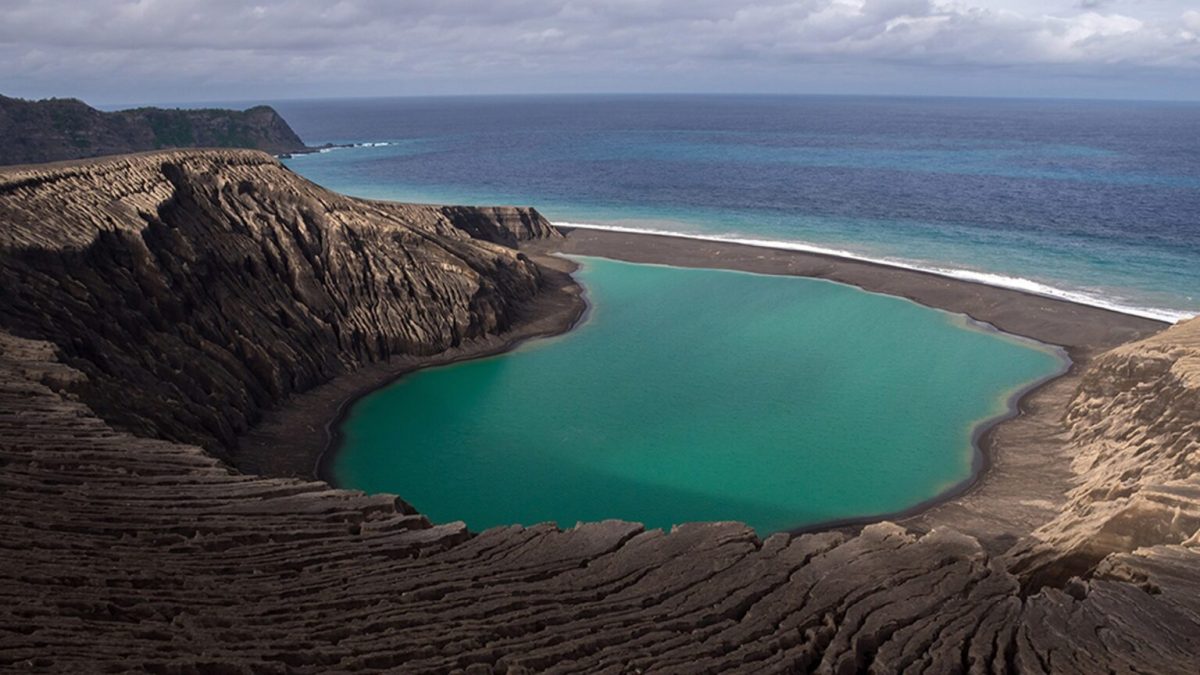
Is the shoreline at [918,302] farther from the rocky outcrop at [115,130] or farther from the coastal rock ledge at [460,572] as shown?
the rocky outcrop at [115,130]

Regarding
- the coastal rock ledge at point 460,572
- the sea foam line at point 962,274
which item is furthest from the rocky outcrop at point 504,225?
the coastal rock ledge at point 460,572

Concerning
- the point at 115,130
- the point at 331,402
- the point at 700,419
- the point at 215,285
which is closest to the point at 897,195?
the point at 700,419

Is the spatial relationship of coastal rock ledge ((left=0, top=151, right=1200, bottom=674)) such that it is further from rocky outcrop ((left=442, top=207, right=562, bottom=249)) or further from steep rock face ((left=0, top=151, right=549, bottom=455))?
rocky outcrop ((left=442, top=207, right=562, bottom=249))

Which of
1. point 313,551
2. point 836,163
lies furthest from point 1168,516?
point 836,163

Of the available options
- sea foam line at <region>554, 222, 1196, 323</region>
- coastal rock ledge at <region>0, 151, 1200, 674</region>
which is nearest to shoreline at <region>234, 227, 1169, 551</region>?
sea foam line at <region>554, 222, 1196, 323</region>

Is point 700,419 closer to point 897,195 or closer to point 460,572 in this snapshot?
point 460,572

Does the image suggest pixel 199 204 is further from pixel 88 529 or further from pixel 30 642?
pixel 30 642
